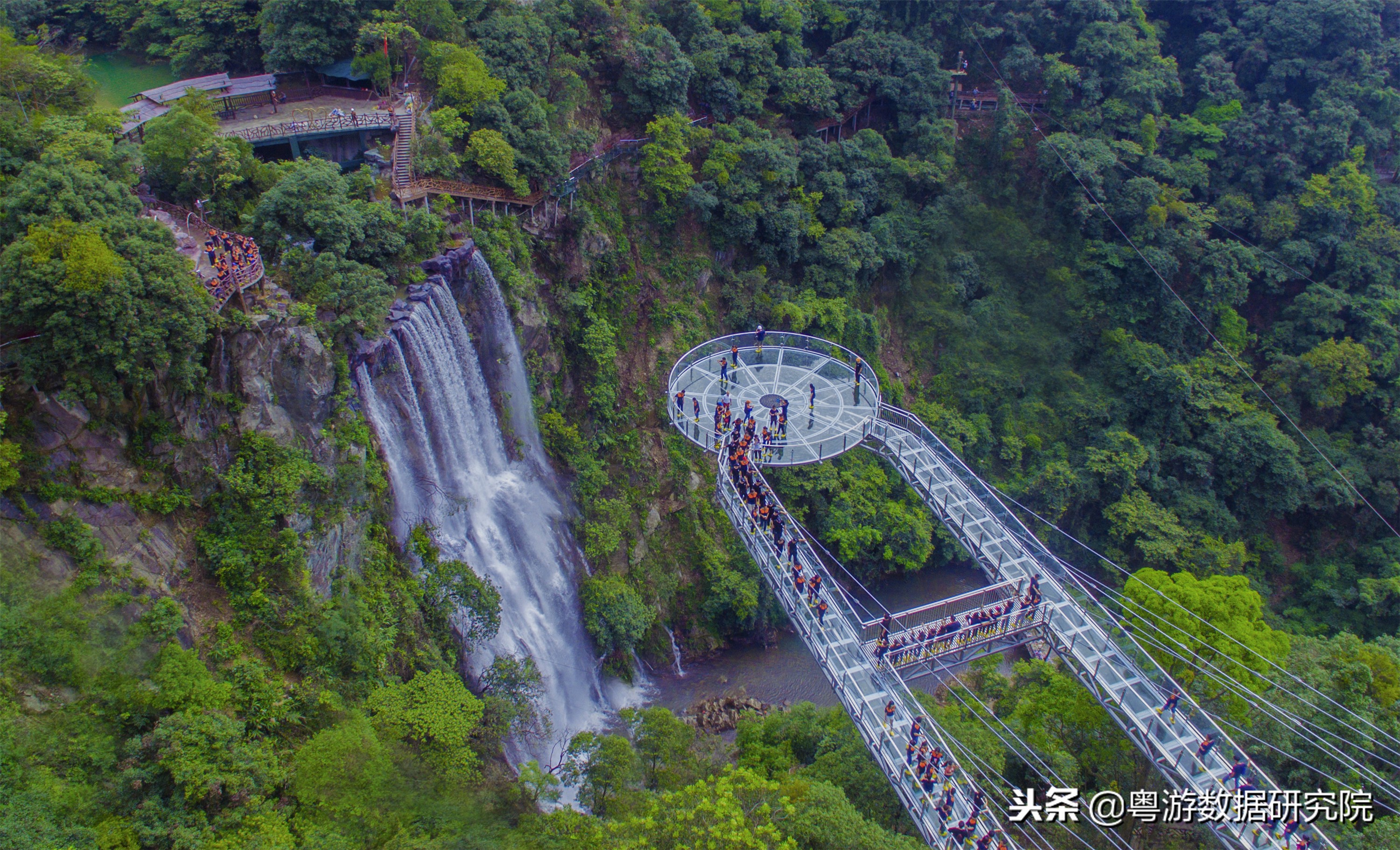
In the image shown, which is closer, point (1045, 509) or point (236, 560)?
point (236, 560)

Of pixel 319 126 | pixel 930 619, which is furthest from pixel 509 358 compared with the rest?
pixel 930 619

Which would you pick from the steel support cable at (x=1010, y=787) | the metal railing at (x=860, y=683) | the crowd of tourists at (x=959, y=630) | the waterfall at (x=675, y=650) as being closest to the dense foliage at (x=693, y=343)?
the waterfall at (x=675, y=650)

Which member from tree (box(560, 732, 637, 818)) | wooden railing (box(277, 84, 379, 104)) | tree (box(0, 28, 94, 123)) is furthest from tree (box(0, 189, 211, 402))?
wooden railing (box(277, 84, 379, 104))

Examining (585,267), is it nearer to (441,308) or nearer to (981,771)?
(441,308)

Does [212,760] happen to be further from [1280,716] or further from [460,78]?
[1280,716]

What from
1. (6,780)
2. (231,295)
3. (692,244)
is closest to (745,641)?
(692,244)

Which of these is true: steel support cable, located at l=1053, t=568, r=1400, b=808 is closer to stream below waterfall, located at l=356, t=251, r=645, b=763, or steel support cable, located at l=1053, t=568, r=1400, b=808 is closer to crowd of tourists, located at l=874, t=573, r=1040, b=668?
crowd of tourists, located at l=874, t=573, r=1040, b=668
